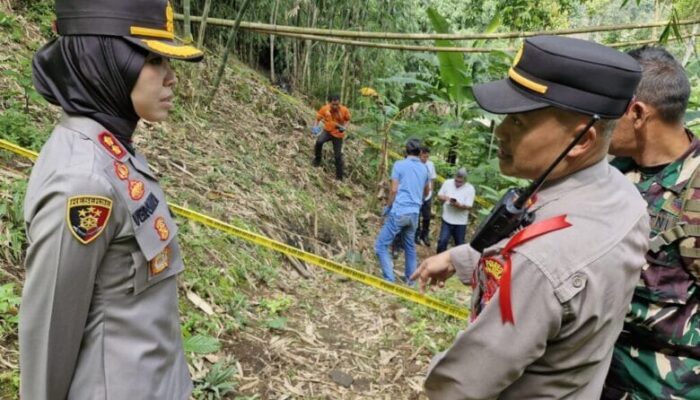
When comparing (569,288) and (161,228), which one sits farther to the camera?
(161,228)

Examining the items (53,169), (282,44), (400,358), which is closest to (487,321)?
(53,169)

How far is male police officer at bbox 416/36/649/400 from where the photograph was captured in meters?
1.05

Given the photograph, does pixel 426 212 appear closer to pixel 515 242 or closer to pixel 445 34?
pixel 445 34

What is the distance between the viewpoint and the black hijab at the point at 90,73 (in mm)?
1277

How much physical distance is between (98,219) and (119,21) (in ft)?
1.76

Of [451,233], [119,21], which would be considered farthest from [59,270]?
[451,233]

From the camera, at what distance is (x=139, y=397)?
4.48 ft

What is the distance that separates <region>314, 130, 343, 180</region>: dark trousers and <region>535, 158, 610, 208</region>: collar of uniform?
7095 mm

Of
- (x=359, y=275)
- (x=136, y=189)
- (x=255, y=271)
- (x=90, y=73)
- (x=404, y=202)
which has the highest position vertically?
(x=90, y=73)

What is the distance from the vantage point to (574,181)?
1.18 m

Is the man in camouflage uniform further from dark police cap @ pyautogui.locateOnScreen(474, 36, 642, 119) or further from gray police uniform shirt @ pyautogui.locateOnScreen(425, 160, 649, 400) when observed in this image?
dark police cap @ pyautogui.locateOnScreen(474, 36, 642, 119)

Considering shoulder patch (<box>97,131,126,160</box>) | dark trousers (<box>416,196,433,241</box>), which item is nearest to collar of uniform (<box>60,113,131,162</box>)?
shoulder patch (<box>97,131,126,160</box>)

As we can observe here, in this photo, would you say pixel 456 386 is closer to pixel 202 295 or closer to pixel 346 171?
pixel 202 295

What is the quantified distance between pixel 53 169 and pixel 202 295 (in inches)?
93.5
